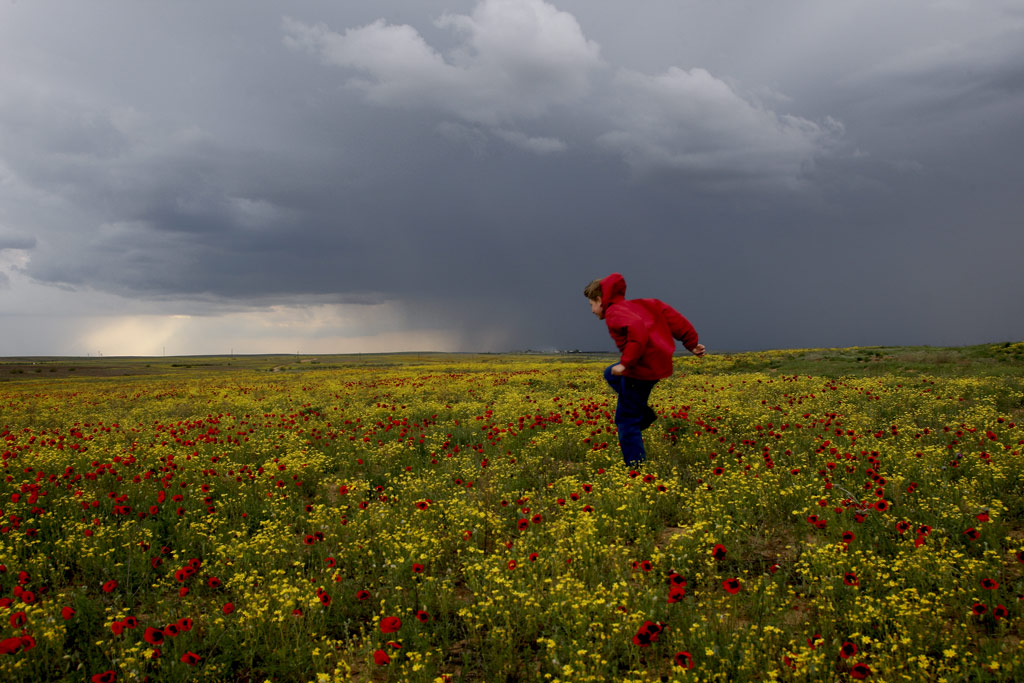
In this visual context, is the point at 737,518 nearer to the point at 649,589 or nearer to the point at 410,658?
the point at 649,589

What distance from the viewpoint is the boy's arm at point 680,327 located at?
24.9 ft

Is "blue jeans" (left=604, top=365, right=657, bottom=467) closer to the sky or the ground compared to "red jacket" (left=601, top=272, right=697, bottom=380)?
closer to the ground

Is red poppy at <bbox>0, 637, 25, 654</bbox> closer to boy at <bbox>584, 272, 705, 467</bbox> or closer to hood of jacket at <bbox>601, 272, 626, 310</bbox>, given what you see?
boy at <bbox>584, 272, 705, 467</bbox>

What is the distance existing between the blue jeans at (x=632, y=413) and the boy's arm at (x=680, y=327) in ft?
2.82

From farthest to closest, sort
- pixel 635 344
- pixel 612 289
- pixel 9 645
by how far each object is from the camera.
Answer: pixel 612 289, pixel 635 344, pixel 9 645

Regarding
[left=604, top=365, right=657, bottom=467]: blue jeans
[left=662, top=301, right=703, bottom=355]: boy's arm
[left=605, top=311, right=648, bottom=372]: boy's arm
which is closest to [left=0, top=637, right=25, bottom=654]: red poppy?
[left=605, top=311, right=648, bottom=372]: boy's arm

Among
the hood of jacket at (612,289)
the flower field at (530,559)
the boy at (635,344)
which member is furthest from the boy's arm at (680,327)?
the flower field at (530,559)

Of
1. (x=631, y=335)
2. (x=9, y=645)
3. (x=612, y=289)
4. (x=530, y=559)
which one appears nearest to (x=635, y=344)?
(x=631, y=335)

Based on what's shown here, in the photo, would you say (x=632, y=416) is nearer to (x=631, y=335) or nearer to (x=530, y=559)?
(x=631, y=335)

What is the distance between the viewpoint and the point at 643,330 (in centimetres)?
676

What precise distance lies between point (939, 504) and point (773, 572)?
7.48 feet

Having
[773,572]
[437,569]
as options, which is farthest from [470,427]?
[773,572]

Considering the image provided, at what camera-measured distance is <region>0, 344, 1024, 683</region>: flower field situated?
3.71 meters

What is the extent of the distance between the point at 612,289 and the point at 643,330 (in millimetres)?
897
